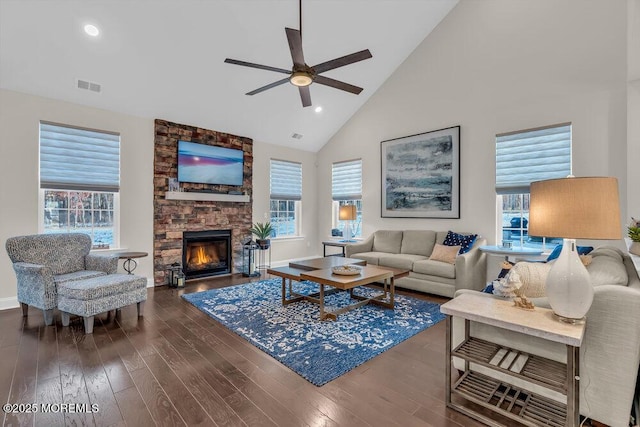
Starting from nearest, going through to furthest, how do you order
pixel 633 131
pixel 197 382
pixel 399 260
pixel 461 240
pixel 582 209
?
pixel 582 209, pixel 197 382, pixel 633 131, pixel 461 240, pixel 399 260

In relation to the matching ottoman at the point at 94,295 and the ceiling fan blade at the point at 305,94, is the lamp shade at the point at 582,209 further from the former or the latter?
the matching ottoman at the point at 94,295

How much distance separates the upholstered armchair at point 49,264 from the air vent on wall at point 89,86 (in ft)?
6.62

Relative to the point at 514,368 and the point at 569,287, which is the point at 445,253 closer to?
the point at 514,368

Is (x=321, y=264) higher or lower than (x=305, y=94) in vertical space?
lower

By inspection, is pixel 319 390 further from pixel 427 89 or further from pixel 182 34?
pixel 427 89

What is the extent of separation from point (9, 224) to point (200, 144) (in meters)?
2.83

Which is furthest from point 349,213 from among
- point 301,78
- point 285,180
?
point 301,78

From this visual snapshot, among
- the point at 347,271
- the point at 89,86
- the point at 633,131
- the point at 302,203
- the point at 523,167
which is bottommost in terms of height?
the point at 347,271

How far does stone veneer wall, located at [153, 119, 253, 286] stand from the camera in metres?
5.08

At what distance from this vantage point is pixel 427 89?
17.6 ft

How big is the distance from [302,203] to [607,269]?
5757 millimetres

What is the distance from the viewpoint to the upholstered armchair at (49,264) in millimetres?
3221

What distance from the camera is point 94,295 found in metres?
3.09

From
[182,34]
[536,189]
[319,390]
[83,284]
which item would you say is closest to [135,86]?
[182,34]
